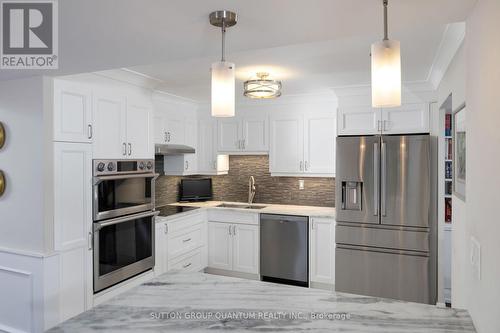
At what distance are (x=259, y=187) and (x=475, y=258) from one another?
3.66m

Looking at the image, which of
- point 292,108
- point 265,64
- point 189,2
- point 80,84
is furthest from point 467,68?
point 292,108

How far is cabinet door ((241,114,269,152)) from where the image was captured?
4430 millimetres

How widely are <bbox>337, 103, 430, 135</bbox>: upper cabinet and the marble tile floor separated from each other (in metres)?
2.46

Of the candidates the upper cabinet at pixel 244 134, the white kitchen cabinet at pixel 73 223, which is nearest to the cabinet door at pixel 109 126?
the white kitchen cabinet at pixel 73 223

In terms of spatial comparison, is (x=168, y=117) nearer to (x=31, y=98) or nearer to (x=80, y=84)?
(x=80, y=84)

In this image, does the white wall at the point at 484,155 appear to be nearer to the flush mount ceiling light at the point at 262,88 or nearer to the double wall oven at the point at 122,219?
the flush mount ceiling light at the point at 262,88

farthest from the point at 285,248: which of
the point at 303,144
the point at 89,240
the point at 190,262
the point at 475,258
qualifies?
the point at 475,258

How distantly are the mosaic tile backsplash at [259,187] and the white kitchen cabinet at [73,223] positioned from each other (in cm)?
172

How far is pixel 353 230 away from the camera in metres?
3.51

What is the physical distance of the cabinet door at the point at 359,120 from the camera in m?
3.58

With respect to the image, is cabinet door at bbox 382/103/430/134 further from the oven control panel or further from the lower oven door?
the lower oven door

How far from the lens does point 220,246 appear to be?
4.37 m

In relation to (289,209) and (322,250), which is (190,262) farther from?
(322,250)

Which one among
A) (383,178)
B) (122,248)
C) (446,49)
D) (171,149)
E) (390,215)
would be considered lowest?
(122,248)
